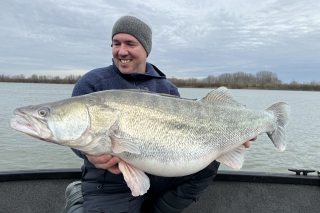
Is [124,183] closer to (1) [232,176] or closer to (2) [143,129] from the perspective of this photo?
(2) [143,129]

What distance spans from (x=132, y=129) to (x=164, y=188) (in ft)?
3.70

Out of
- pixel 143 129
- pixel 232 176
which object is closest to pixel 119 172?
pixel 143 129

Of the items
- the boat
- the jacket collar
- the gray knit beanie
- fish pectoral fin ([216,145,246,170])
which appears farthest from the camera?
the boat

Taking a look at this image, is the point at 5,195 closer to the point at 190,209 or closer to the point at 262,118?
the point at 190,209

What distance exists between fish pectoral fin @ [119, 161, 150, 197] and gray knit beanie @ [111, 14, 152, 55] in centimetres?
168

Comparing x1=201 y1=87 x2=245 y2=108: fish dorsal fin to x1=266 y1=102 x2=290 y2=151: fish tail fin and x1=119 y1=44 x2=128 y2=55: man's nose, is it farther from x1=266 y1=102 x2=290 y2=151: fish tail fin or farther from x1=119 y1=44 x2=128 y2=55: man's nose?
x1=119 y1=44 x2=128 y2=55: man's nose

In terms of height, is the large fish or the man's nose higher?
the man's nose

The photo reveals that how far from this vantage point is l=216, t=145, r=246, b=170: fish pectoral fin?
9.68 ft

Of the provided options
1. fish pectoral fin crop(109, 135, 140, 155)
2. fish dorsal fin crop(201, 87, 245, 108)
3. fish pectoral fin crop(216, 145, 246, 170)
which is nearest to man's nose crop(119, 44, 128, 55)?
fish dorsal fin crop(201, 87, 245, 108)

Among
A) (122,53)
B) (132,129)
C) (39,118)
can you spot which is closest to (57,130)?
(39,118)

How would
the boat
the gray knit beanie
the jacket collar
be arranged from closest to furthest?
the jacket collar, the gray knit beanie, the boat

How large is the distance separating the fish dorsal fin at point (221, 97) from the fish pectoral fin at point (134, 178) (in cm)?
107

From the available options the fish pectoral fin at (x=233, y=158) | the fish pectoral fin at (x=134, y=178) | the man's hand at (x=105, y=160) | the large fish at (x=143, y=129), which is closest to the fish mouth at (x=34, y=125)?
the large fish at (x=143, y=129)

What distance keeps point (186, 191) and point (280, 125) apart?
4.35ft
